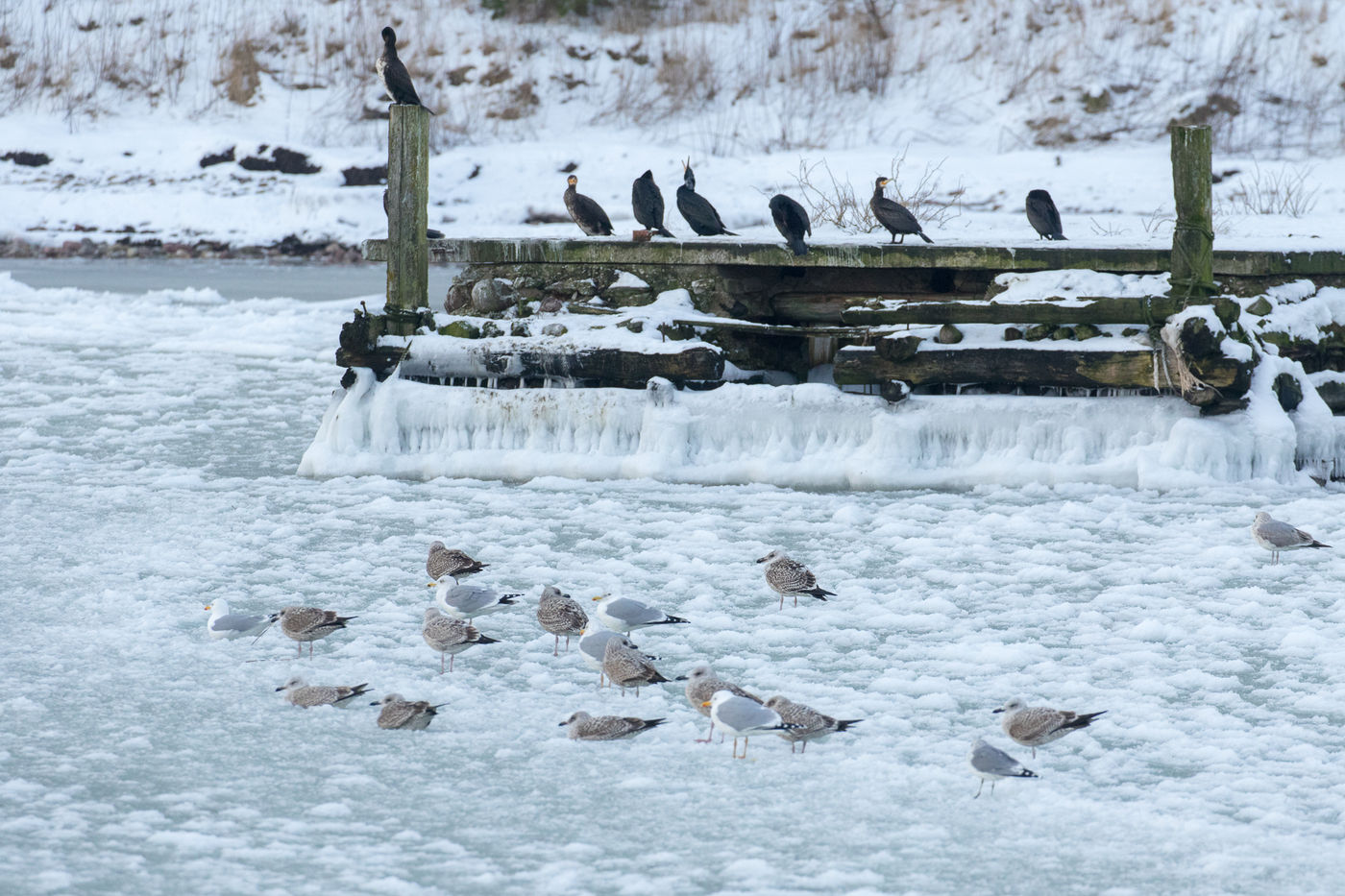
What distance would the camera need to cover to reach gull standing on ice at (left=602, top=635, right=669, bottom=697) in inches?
230

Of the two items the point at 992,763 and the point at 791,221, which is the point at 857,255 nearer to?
the point at 791,221

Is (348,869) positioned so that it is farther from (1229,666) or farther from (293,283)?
(293,283)

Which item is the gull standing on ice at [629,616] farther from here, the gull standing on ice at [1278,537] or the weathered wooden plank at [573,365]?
the weathered wooden plank at [573,365]

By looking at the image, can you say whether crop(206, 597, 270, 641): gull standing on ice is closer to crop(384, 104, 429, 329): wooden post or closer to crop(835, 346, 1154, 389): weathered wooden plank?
crop(384, 104, 429, 329): wooden post

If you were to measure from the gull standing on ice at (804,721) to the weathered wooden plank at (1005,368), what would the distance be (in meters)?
5.28

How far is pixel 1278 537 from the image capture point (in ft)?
25.4

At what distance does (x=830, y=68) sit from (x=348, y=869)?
3043 centimetres

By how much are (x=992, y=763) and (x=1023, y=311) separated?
601 centimetres

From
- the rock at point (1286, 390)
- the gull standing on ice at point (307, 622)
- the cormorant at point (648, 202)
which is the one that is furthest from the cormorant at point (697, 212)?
the gull standing on ice at point (307, 622)

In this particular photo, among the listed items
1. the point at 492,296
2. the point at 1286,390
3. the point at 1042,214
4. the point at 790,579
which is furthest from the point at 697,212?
the point at 790,579

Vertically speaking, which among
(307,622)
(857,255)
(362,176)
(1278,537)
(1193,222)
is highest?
(362,176)

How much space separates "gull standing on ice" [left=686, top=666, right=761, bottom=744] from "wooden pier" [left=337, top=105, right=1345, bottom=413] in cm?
494

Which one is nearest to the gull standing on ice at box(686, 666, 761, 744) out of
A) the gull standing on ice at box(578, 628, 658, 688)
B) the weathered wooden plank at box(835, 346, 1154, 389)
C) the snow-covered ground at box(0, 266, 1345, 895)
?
the snow-covered ground at box(0, 266, 1345, 895)

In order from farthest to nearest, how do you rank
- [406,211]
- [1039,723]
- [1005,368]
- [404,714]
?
[406,211] < [1005,368] < [404,714] < [1039,723]
